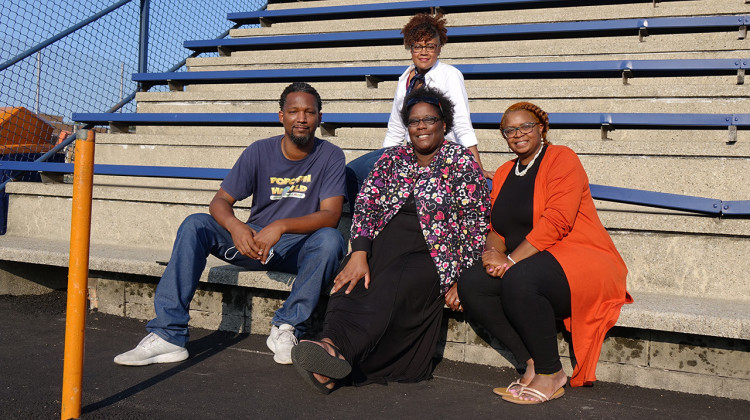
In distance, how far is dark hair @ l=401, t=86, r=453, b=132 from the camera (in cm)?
336

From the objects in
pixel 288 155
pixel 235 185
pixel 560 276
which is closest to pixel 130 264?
pixel 235 185

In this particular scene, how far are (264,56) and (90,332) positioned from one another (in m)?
4.55

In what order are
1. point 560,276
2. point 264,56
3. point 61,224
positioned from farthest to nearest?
point 264,56, point 61,224, point 560,276

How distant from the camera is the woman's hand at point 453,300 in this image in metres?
3.14

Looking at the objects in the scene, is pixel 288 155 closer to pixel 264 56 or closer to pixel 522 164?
pixel 522 164

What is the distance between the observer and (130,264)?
392 cm

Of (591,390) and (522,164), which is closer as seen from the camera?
(591,390)

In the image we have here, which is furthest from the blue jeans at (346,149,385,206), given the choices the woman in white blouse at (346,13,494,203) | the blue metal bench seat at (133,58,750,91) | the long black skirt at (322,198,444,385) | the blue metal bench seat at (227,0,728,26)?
the blue metal bench seat at (227,0,728,26)

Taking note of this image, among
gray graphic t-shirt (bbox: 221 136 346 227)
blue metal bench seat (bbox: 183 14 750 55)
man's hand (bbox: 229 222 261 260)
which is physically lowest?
man's hand (bbox: 229 222 261 260)

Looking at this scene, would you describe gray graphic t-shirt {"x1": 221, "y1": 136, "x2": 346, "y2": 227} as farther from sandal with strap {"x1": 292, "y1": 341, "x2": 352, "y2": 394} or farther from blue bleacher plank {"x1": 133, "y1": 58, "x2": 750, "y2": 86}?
blue bleacher plank {"x1": 133, "y1": 58, "x2": 750, "y2": 86}

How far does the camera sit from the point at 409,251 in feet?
10.7

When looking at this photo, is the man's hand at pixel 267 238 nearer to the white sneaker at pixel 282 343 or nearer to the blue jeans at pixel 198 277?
the blue jeans at pixel 198 277

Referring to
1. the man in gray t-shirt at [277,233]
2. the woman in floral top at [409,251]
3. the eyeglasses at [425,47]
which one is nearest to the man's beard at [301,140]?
the man in gray t-shirt at [277,233]

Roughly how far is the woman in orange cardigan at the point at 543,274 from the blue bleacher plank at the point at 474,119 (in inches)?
73.1
